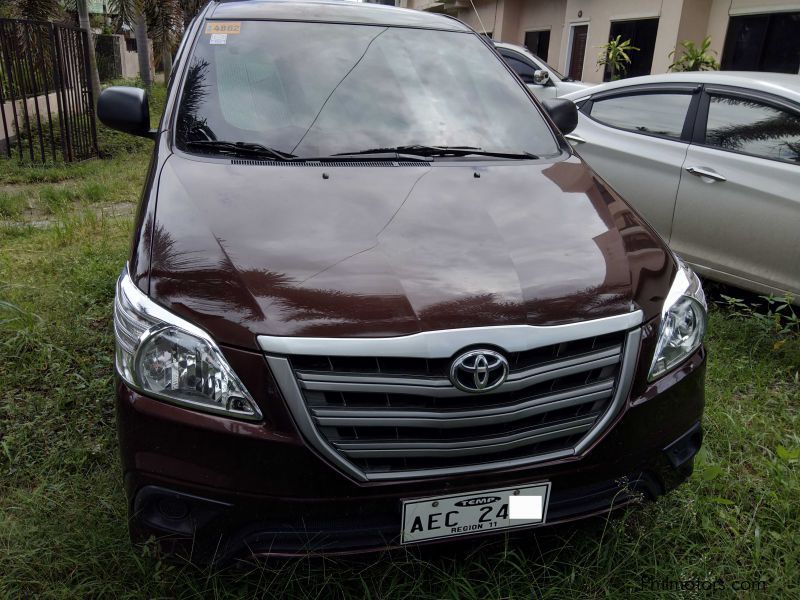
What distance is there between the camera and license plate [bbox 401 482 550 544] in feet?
5.64

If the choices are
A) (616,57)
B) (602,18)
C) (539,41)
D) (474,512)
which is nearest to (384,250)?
(474,512)

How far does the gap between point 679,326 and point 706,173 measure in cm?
242

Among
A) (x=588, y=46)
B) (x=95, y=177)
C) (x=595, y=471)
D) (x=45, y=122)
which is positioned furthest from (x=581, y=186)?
(x=588, y=46)

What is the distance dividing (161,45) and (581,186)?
46.8 feet

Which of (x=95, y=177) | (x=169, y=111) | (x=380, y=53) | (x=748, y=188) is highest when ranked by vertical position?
A: (x=380, y=53)

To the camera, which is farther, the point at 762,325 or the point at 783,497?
the point at 762,325

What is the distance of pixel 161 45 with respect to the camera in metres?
14.5

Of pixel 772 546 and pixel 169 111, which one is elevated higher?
pixel 169 111

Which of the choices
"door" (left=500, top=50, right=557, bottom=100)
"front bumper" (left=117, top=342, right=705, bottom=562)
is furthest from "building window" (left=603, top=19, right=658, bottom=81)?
"front bumper" (left=117, top=342, right=705, bottom=562)

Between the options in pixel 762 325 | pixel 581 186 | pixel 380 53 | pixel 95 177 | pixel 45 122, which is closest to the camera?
pixel 581 186

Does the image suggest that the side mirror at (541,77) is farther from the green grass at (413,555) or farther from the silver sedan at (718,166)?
the green grass at (413,555)

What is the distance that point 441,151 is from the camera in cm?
259

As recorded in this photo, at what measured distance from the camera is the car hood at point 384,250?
1.67 meters

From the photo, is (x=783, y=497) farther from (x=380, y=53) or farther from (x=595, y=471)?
(x=380, y=53)
